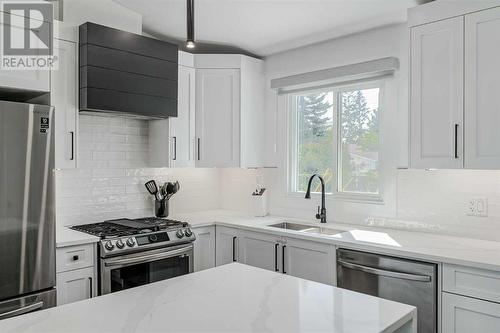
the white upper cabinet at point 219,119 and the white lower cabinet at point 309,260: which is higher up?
the white upper cabinet at point 219,119

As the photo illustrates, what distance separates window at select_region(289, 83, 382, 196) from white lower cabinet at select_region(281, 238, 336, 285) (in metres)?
0.77

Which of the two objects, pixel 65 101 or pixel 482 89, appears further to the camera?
pixel 65 101

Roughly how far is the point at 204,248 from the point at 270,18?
204cm

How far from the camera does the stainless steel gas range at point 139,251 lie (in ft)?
9.02

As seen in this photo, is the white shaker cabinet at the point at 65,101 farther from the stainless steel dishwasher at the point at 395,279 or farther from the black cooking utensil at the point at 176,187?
the stainless steel dishwasher at the point at 395,279

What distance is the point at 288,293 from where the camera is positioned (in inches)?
62.6

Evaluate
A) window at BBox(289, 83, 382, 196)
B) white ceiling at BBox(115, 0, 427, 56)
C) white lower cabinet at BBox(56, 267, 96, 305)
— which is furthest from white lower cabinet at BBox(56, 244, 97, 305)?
window at BBox(289, 83, 382, 196)

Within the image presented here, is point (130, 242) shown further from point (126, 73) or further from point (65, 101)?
point (126, 73)

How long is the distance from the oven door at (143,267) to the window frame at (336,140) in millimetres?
1265

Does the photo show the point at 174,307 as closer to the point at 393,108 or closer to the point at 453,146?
the point at 453,146

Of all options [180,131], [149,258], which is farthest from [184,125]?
[149,258]

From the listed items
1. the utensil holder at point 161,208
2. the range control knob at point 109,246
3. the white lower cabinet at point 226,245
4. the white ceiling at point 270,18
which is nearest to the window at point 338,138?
the white ceiling at point 270,18

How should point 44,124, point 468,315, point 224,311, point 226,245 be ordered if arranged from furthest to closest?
1. point 226,245
2. point 44,124
3. point 468,315
4. point 224,311

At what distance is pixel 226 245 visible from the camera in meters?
3.54
